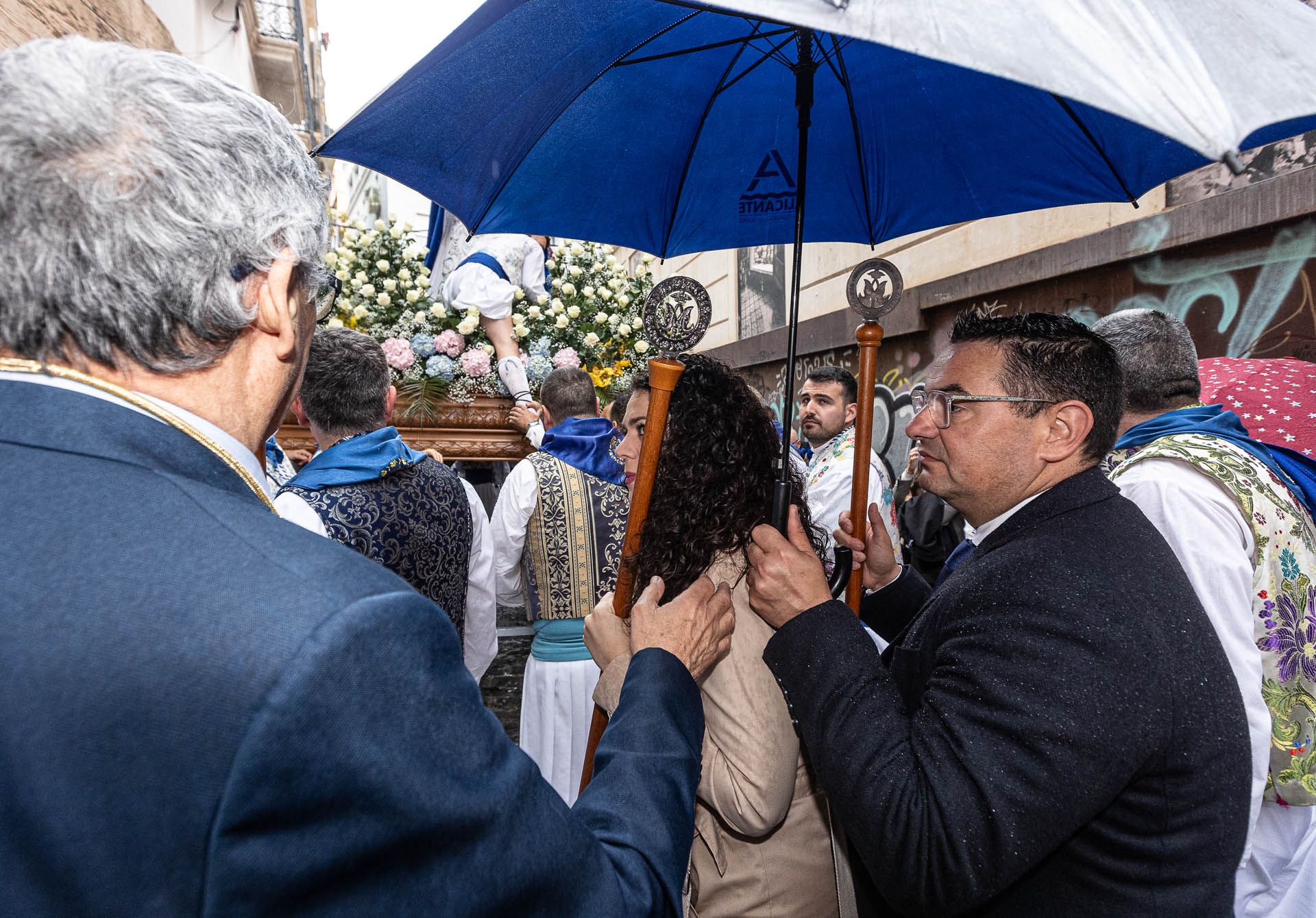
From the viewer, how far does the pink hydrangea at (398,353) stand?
13.3 ft

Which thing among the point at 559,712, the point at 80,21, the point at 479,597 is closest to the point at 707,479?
the point at 479,597

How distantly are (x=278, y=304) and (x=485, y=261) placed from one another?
351 centimetres

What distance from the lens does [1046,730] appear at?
1.30 meters

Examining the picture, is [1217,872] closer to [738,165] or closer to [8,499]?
[8,499]

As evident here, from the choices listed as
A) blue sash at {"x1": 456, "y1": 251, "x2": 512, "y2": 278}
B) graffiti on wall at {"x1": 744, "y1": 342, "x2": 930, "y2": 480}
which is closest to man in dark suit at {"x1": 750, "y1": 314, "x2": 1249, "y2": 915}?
blue sash at {"x1": 456, "y1": 251, "x2": 512, "y2": 278}

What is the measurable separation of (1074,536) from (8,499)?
1.56m

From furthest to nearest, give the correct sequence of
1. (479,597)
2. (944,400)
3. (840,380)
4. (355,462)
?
1. (840,380)
2. (479,597)
3. (355,462)
4. (944,400)

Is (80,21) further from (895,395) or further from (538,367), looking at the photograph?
(895,395)

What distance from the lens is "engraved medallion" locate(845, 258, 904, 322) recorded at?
2.22 meters

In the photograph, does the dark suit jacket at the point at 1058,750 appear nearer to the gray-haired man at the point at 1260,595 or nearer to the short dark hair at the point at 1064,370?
the short dark hair at the point at 1064,370

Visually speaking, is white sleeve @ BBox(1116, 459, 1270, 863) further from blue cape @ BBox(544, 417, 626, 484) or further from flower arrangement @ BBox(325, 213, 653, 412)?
flower arrangement @ BBox(325, 213, 653, 412)

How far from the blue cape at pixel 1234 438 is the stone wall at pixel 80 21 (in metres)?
3.31

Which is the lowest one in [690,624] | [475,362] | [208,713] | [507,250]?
[690,624]

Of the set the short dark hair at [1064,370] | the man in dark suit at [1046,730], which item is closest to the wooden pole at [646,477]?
the man in dark suit at [1046,730]
